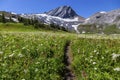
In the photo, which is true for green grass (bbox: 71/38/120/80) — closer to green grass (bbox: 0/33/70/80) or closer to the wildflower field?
the wildflower field

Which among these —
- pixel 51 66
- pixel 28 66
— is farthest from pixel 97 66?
pixel 28 66

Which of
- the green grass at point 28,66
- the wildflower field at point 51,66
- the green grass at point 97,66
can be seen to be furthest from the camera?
the green grass at point 97,66

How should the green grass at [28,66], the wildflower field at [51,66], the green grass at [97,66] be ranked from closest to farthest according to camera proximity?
the green grass at [28,66]
the wildflower field at [51,66]
the green grass at [97,66]

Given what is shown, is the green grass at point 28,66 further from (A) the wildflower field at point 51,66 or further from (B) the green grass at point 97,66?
(B) the green grass at point 97,66

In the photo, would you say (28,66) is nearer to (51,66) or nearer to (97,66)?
(51,66)

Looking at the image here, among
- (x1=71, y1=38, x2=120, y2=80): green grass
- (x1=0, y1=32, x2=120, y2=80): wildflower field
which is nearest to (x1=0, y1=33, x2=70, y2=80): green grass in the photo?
(x1=0, y1=32, x2=120, y2=80): wildflower field

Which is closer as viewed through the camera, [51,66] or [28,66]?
[28,66]

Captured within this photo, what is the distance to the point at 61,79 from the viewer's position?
610 inches

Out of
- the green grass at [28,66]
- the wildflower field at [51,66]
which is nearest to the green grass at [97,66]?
the wildflower field at [51,66]

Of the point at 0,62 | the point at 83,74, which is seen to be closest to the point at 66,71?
the point at 83,74

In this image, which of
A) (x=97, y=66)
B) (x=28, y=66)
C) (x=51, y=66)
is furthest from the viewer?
(x=97, y=66)

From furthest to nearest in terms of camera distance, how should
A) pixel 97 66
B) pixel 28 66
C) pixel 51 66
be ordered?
pixel 97 66
pixel 51 66
pixel 28 66

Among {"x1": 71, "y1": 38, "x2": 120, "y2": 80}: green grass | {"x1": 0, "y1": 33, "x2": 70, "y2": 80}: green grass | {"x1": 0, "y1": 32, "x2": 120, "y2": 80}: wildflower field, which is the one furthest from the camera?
{"x1": 71, "y1": 38, "x2": 120, "y2": 80}: green grass

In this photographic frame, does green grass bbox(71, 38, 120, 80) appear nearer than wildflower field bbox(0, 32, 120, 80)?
No
